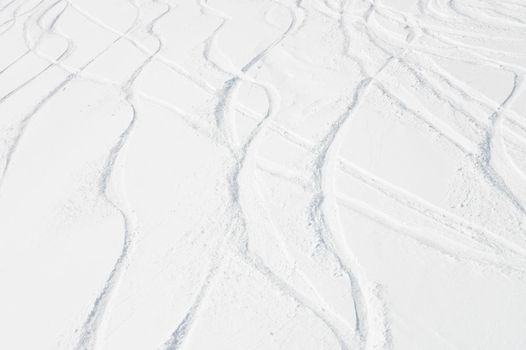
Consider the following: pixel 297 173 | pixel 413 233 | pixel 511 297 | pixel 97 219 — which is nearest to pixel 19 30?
pixel 97 219

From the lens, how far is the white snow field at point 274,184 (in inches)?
94.3

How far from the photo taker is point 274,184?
3.04 metres

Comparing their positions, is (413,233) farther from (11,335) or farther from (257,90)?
(11,335)

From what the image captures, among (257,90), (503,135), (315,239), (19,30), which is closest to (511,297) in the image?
(315,239)

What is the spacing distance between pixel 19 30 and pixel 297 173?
3.48 meters

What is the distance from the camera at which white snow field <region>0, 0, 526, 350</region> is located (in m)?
2.39

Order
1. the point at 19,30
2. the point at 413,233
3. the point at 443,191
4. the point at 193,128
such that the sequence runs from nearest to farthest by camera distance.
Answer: the point at 413,233
the point at 443,191
the point at 193,128
the point at 19,30

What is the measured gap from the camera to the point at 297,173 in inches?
121

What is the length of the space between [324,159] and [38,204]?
162cm

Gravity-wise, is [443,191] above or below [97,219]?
above

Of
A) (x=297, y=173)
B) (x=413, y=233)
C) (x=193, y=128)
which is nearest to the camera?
(x=413, y=233)

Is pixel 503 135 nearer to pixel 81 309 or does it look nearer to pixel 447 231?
pixel 447 231

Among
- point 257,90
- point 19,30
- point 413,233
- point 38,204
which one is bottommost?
point 19,30

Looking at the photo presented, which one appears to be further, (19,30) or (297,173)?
(19,30)
